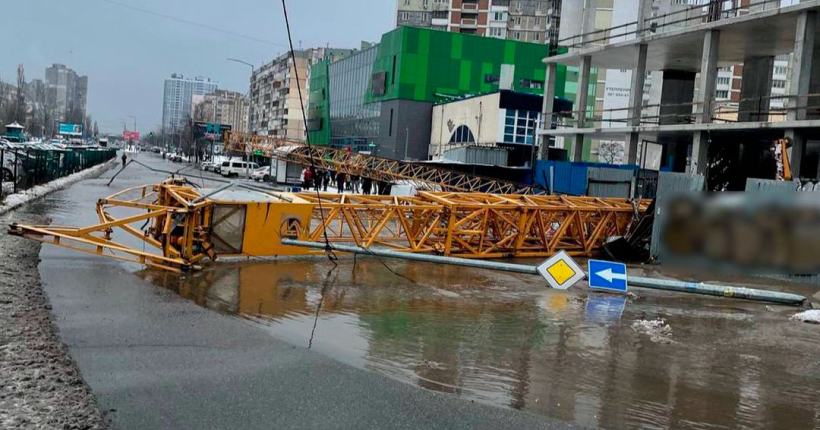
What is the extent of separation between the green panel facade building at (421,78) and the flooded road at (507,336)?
59.9 metres

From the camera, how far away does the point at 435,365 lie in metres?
7.87

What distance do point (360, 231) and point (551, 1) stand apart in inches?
4337

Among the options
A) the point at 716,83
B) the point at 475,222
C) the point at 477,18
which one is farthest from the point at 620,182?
the point at 477,18

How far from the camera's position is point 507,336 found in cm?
956

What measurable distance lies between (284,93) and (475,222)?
141867mm

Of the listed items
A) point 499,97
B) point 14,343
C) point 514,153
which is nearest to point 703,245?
point 14,343

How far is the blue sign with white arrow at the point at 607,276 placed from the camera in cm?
1284

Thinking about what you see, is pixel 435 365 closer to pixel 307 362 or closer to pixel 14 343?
pixel 307 362

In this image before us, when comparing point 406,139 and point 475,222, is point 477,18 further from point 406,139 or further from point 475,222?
point 475,222

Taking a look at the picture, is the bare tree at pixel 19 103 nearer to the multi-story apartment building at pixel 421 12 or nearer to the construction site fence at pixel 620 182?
the multi-story apartment building at pixel 421 12

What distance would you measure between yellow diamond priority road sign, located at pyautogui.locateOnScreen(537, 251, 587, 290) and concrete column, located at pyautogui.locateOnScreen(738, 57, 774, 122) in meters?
22.6

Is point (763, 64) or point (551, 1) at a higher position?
point (551, 1)

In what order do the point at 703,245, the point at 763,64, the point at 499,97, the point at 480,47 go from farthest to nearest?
1. the point at 480,47
2. the point at 499,97
3. the point at 763,64
4. the point at 703,245

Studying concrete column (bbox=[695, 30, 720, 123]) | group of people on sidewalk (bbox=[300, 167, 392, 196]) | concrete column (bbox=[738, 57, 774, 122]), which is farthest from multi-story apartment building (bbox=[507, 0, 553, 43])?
concrete column (bbox=[695, 30, 720, 123])
